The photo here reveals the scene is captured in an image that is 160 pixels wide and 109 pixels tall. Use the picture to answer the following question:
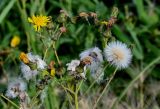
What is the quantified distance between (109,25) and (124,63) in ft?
0.41

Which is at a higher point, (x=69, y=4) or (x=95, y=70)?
(x=69, y=4)

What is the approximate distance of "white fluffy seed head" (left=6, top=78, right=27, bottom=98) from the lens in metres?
1.60

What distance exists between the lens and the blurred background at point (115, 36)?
2.42m

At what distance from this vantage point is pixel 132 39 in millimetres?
2650

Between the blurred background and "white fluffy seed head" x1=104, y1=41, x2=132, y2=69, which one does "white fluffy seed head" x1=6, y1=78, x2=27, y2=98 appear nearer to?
"white fluffy seed head" x1=104, y1=41, x2=132, y2=69

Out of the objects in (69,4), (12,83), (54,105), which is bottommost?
(54,105)

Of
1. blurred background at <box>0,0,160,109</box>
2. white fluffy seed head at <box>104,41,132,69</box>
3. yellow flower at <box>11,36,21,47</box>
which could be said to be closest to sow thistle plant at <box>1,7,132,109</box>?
white fluffy seed head at <box>104,41,132,69</box>

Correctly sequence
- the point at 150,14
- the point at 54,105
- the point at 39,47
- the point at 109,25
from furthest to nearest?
the point at 150,14, the point at 39,47, the point at 54,105, the point at 109,25

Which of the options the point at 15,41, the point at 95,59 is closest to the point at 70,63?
the point at 95,59

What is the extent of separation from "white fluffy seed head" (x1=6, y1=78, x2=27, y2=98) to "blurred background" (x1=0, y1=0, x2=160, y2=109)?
0.64 metres

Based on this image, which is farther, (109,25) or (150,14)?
(150,14)

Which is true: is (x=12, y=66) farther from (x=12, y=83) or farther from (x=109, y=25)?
(x=109, y=25)

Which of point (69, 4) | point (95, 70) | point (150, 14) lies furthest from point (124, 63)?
point (150, 14)

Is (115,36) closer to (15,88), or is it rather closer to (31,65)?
(15,88)
